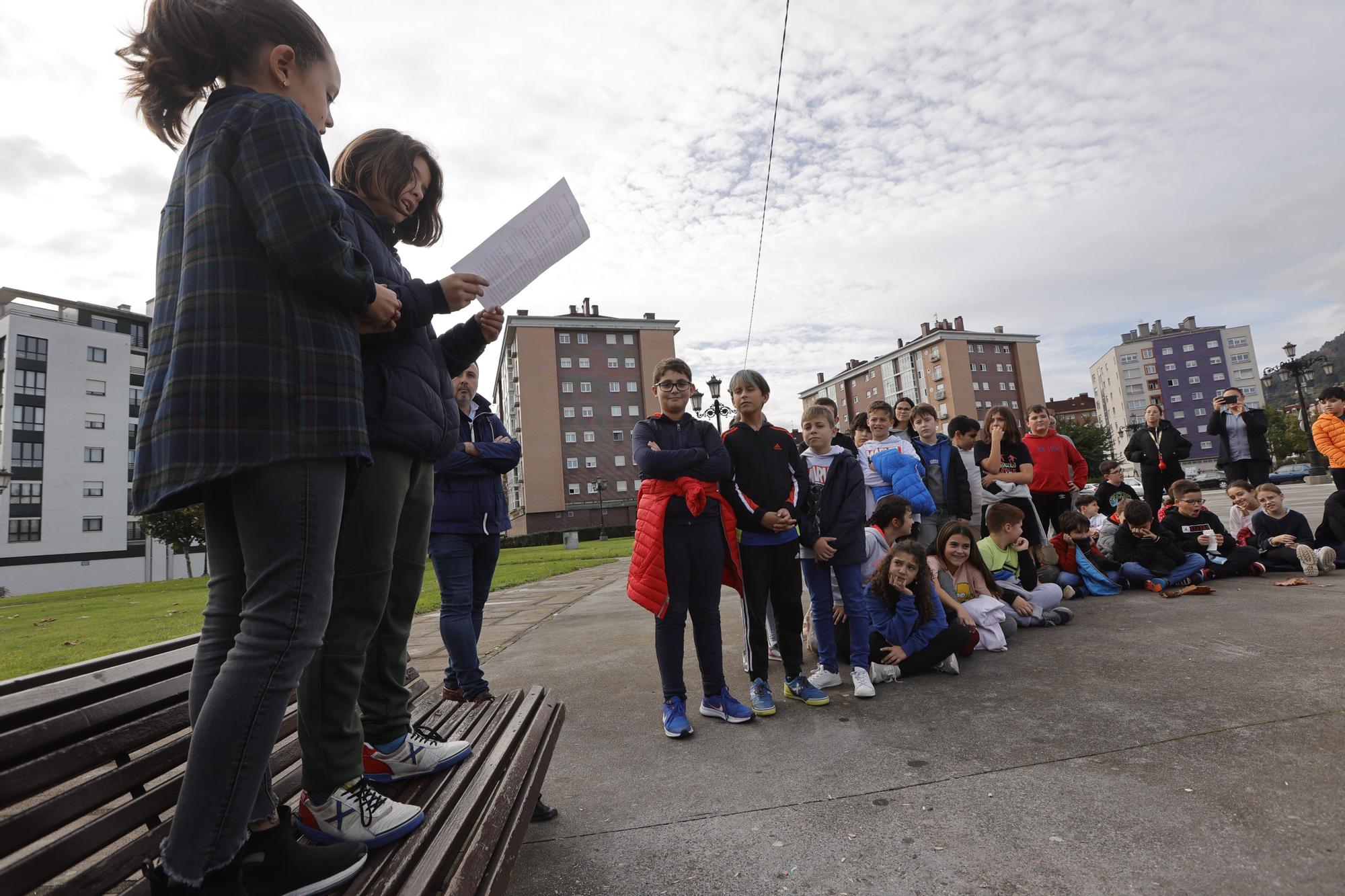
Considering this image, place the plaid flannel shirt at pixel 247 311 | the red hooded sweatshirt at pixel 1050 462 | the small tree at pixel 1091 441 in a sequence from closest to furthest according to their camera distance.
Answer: the plaid flannel shirt at pixel 247 311 → the red hooded sweatshirt at pixel 1050 462 → the small tree at pixel 1091 441

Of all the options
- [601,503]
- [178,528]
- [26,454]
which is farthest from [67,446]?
[601,503]

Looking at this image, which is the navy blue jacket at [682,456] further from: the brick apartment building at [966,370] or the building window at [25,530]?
the brick apartment building at [966,370]

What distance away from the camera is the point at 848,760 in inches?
104

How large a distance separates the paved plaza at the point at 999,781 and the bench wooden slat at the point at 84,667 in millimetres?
1216

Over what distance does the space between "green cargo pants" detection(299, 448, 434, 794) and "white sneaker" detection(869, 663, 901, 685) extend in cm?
276

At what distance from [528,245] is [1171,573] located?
250 inches

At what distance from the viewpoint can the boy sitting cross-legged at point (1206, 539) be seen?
616 cm

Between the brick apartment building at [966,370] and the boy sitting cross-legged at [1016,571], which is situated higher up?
the brick apartment building at [966,370]

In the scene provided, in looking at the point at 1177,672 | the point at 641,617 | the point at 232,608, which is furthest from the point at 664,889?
the point at 641,617

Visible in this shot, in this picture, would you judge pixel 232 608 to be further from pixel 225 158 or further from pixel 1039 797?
pixel 1039 797

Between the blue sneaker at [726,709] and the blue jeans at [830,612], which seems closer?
the blue sneaker at [726,709]

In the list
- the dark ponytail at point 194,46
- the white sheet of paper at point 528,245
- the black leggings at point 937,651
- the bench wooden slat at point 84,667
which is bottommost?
the black leggings at point 937,651

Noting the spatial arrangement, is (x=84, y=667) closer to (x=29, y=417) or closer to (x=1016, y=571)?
(x=1016, y=571)

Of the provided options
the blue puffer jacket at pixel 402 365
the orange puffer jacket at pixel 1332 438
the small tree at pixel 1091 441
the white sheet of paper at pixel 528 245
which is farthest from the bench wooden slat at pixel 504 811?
the small tree at pixel 1091 441
